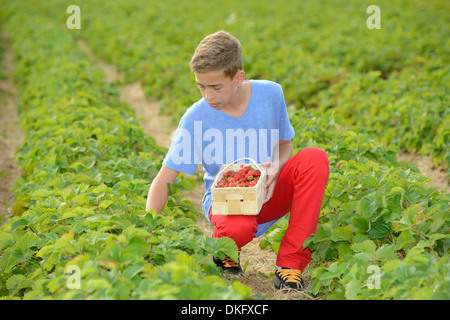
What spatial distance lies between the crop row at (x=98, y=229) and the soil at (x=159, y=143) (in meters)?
0.38

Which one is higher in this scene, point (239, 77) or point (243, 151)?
point (239, 77)

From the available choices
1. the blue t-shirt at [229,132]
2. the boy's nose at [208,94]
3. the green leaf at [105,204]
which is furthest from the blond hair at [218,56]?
the green leaf at [105,204]

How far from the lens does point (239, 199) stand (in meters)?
2.58

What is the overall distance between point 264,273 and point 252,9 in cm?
1330

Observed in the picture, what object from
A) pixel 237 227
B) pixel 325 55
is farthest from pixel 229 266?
pixel 325 55

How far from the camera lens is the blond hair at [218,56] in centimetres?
255

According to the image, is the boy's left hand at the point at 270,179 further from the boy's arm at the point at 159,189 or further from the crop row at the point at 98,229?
the boy's arm at the point at 159,189

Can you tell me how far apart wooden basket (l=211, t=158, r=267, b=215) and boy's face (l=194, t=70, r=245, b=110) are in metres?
0.41

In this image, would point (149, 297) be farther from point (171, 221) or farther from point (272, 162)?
point (272, 162)

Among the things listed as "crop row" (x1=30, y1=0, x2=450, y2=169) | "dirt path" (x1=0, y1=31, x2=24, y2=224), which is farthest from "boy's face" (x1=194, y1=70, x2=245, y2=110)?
"dirt path" (x1=0, y1=31, x2=24, y2=224)

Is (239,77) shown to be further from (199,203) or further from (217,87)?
(199,203)

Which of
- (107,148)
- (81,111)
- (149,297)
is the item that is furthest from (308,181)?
(81,111)

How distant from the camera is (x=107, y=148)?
4129 millimetres

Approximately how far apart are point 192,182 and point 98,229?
1556 mm
